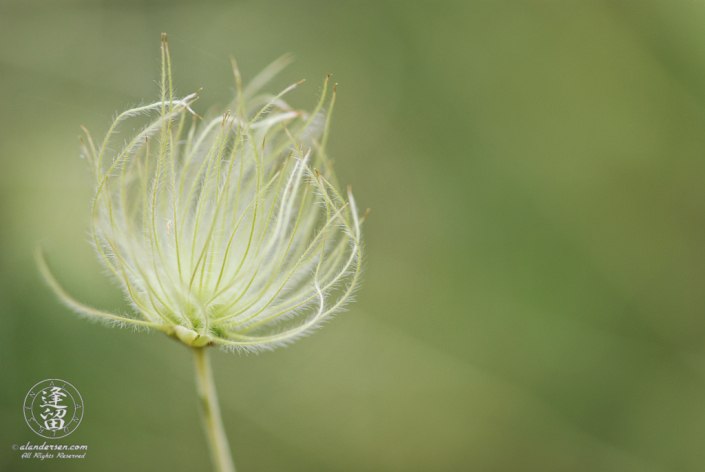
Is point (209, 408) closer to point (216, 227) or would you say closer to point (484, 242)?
point (216, 227)

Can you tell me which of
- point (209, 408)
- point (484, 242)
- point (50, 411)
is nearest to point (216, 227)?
point (209, 408)

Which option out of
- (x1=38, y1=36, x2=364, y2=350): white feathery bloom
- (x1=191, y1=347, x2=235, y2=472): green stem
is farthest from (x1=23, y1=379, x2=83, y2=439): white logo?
(x1=191, y1=347, x2=235, y2=472): green stem

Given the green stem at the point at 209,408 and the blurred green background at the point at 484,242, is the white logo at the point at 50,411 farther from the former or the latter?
the green stem at the point at 209,408

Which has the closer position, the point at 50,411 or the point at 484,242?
the point at 50,411

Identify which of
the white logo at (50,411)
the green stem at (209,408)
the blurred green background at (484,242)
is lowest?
the white logo at (50,411)

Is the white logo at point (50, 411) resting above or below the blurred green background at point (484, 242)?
below

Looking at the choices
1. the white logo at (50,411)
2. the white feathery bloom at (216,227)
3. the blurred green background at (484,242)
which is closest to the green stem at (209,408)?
the white feathery bloom at (216,227)

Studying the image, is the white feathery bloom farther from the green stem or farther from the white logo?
the white logo
